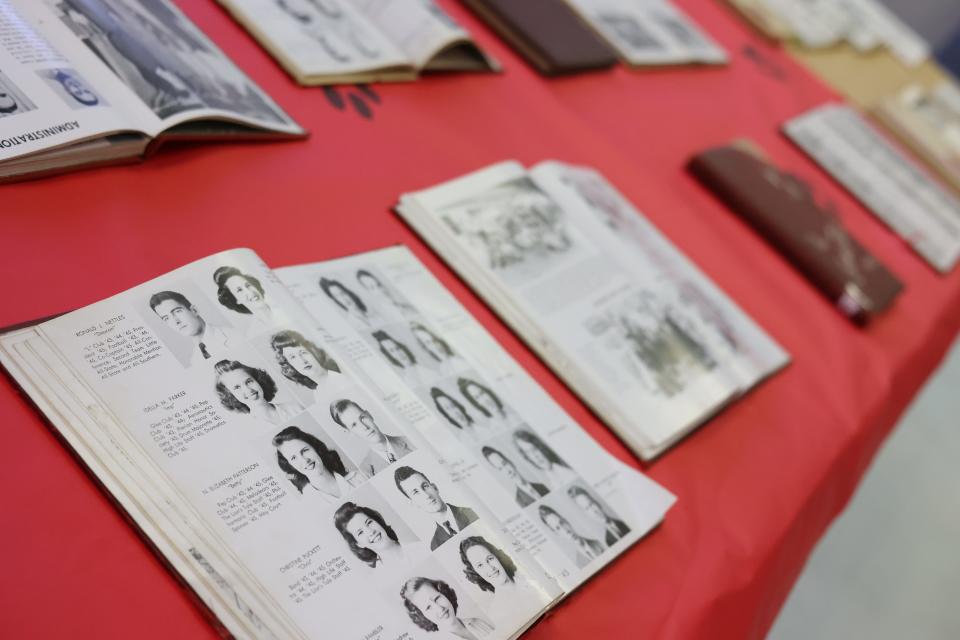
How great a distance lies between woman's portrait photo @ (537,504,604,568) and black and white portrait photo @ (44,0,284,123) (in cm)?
44

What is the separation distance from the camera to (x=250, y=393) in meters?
0.56

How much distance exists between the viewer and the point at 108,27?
2.37 ft

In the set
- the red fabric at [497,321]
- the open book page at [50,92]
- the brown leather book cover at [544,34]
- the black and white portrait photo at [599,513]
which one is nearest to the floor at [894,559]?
the red fabric at [497,321]

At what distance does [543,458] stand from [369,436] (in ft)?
0.64

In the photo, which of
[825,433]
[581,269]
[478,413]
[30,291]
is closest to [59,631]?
[30,291]

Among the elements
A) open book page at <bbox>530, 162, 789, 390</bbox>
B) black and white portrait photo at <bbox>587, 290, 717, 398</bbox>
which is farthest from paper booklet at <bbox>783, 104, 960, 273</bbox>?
black and white portrait photo at <bbox>587, 290, 717, 398</bbox>

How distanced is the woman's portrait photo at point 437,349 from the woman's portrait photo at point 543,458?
3.1 inches

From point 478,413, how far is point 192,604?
0.28 m

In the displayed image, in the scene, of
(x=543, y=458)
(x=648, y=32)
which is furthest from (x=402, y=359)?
(x=648, y=32)

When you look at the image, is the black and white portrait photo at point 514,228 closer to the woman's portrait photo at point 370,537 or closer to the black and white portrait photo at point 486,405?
the black and white portrait photo at point 486,405

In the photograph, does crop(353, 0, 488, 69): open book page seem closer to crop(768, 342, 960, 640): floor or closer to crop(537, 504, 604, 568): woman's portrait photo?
crop(537, 504, 604, 568): woman's portrait photo

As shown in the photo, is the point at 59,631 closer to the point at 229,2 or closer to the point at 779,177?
the point at 229,2

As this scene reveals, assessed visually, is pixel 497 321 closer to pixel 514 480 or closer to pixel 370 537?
pixel 514 480

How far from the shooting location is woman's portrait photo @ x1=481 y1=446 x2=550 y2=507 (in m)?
0.68
